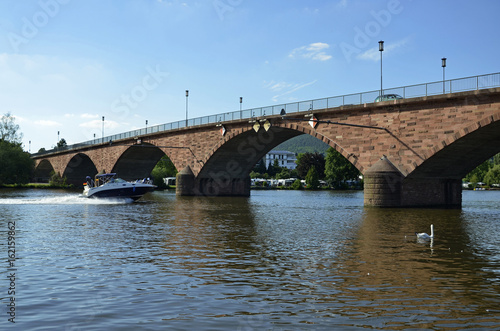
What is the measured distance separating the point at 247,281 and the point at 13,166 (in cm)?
9731

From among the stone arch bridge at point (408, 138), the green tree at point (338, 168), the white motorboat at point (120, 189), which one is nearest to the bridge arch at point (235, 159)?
the stone arch bridge at point (408, 138)

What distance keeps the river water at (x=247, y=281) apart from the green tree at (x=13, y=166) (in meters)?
84.2

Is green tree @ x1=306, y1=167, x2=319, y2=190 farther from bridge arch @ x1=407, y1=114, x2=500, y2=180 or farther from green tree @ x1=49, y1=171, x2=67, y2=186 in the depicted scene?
bridge arch @ x1=407, y1=114, x2=500, y2=180

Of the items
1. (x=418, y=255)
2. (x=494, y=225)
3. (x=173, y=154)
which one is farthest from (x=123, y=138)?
(x=418, y=255)

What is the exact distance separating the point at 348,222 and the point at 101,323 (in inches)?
820

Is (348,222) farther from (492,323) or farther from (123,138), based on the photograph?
(123,138)

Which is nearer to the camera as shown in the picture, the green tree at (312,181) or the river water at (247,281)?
the river water at (247,281)

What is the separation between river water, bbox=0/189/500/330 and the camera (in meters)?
8.61

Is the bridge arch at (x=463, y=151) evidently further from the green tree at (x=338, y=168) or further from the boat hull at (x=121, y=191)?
the green tree at (x=338, y=168)

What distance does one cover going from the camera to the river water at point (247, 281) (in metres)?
8.61

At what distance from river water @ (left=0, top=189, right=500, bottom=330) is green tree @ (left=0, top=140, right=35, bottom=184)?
276 feet

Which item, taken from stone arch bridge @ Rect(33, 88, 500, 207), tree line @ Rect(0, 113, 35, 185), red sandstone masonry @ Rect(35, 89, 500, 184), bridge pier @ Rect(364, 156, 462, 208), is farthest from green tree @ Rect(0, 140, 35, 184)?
bridge pier @ Rect(364, 156, 462, 208)

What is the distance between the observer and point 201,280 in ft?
38.5

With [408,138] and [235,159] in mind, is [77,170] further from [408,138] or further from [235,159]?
[408,138]
